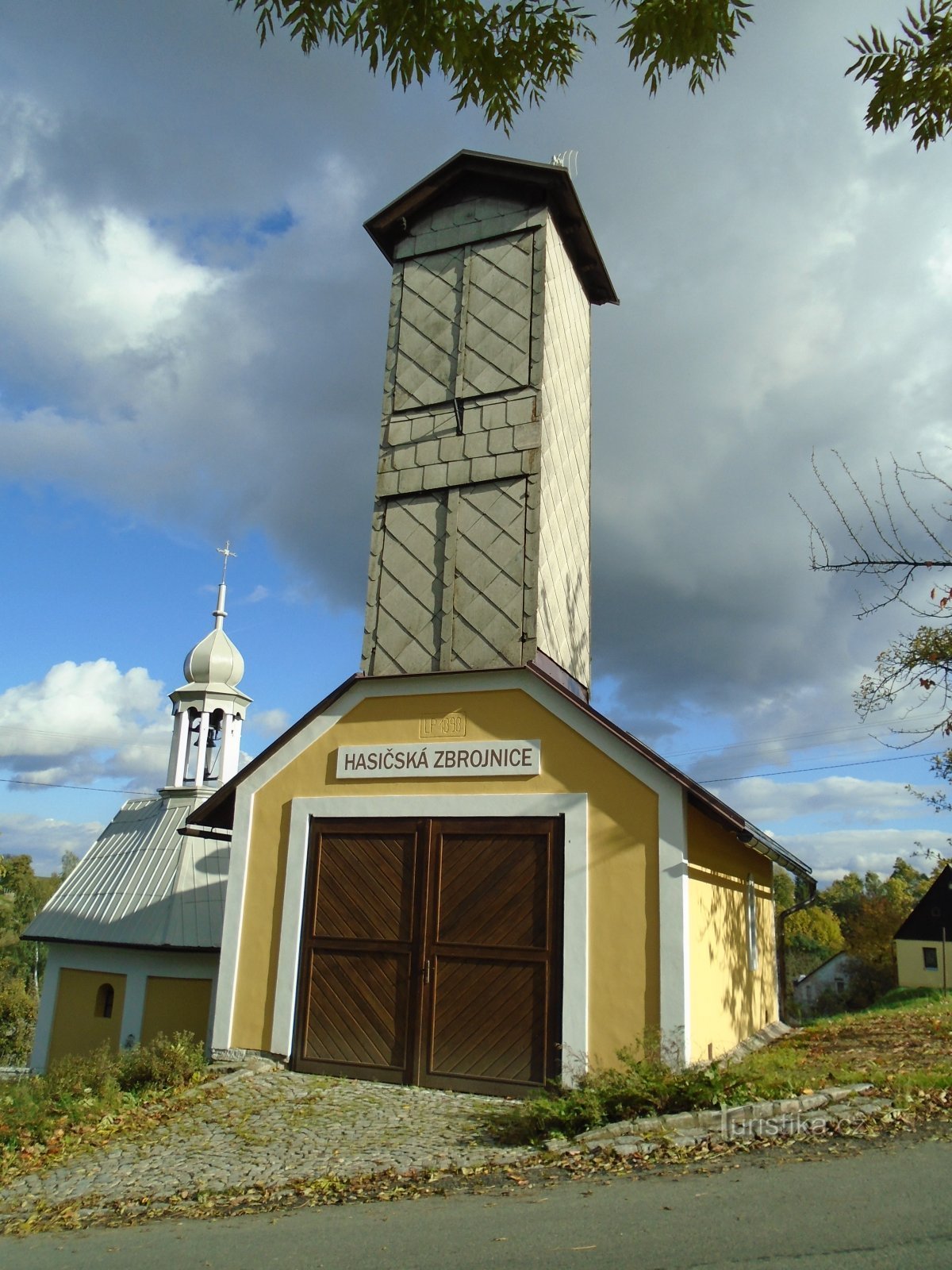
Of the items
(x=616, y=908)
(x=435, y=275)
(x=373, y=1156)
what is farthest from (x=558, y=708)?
(x=435, y=275)

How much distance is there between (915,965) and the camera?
3859 centimetres

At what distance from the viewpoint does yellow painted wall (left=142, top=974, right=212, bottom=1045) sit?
1901cm

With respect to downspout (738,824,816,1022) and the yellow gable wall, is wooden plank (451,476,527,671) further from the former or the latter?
downspout (738,824,816,1022)

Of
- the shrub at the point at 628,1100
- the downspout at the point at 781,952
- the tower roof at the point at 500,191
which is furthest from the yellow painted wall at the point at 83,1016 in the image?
the tower roof at the point at 500,191

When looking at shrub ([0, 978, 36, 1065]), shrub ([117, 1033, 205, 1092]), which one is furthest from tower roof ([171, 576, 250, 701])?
shrub ([0, 978, 36, 1065])

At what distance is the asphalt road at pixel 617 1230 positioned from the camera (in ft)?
16.2

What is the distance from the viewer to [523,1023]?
9.88 meters

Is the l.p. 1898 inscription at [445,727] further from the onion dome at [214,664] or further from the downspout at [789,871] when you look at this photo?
the onion dome at [214,664]

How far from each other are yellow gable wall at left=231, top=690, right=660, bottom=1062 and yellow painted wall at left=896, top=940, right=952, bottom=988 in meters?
33.6

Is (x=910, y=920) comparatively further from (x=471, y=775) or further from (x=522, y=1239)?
(x=522, y=1239)

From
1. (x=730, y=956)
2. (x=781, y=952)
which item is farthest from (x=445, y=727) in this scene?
(x=781, y=952)

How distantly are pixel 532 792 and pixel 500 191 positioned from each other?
28.0 ft

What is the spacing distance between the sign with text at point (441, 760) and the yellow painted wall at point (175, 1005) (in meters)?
10.2

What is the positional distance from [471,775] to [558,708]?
4.11 ft
